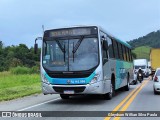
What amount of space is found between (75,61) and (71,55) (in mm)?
321

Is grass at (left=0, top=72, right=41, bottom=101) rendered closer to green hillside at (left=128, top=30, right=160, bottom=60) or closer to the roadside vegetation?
the roadside vegetation

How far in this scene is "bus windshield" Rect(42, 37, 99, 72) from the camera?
13891 millimetres

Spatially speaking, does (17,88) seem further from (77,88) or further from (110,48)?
(77,88)

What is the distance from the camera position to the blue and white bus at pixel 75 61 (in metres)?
13.7

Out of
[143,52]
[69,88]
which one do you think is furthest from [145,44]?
[69,88]

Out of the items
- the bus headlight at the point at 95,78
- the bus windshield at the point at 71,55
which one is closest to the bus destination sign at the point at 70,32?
the bus windshield at the point at 71,55

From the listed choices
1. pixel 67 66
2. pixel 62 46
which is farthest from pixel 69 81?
pixel 62 46

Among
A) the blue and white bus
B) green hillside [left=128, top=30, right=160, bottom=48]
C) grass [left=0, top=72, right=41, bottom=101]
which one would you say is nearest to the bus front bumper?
the blue and white bus

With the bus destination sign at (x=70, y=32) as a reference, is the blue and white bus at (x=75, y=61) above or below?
below

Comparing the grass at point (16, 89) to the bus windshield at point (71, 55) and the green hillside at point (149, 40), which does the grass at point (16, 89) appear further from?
the green hillside at point (149, 40)

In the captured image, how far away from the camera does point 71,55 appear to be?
46.2 ft

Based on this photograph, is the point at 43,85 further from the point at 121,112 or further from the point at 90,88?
the point at 121,112

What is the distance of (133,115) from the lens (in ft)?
35.3

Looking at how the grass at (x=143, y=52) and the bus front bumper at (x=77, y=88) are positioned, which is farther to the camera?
the grass at (x=143, y=52)
